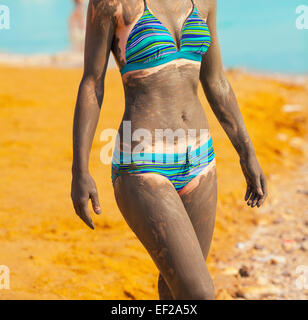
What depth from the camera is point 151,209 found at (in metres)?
1.93

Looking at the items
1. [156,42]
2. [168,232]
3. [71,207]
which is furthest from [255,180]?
[71,207]

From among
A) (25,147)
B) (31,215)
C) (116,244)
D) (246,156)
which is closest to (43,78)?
(25,147)

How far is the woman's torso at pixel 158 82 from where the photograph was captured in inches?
79.6

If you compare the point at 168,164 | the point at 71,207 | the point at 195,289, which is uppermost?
the point at 168,164

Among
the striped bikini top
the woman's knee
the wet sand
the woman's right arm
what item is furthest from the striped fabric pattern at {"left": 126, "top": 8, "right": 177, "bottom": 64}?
the wet sand

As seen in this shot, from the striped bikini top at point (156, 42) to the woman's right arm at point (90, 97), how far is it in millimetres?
113

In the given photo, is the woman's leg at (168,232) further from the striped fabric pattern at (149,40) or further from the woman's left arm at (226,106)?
the woman's left arm at (226,106)

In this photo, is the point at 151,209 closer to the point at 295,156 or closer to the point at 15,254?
the point at 15,254

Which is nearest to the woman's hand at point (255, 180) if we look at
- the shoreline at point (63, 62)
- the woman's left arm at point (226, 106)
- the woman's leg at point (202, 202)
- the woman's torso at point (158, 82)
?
the woman's left arm at point (226, 106)

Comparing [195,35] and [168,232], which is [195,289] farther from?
[195,35]

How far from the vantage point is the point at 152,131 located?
204 cm

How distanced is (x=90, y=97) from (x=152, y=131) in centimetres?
33

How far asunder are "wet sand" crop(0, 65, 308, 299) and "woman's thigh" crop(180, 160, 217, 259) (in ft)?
5.49

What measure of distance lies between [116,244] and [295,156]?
219 inches
